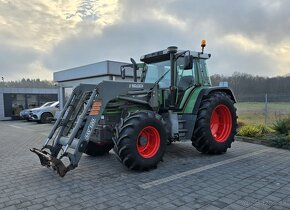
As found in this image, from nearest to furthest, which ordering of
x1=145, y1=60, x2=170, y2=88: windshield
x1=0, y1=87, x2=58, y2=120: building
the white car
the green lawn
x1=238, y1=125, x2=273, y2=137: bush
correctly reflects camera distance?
1. x1=145, y1=60, x2=170, y2=88: windshield
2. x1=238, y1=125, x2=273, y2=137: bush
3. the green lawn
4. the white car
5. x1=0, y1=87, x2=58, y2=120: building

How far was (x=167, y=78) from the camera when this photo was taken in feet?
21.6

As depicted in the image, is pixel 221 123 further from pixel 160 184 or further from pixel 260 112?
pixel 260 112

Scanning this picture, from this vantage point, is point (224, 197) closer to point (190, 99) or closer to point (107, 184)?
point (107, 184)

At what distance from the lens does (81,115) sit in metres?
5.11

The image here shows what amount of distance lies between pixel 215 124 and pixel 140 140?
2.65 m

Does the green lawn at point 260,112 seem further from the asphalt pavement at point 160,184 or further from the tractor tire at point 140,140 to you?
the tractor tire at point 140,140

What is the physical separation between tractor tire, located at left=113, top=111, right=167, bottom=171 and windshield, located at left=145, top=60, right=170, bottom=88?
1289 mm

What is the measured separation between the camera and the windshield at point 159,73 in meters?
6.59

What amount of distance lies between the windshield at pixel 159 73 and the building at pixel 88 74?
5.25 meters

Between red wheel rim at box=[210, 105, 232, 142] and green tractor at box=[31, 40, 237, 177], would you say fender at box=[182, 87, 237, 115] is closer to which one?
green tractor at box=[31, 40, 237, 177]

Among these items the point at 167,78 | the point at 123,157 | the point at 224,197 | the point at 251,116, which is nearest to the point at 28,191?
the point at 123,157

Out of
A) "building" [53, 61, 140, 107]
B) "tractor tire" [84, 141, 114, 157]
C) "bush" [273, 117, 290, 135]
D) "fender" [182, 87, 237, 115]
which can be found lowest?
"tractor tire" [84, 141, 114, 157]

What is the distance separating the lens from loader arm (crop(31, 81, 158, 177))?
16.0 ft

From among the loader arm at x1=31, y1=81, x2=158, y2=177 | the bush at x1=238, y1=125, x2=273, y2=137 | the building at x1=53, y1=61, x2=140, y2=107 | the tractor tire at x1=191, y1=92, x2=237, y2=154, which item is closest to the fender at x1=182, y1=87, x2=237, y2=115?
the tractor tire at x1=191, y1=92, x2=237, y2=154
